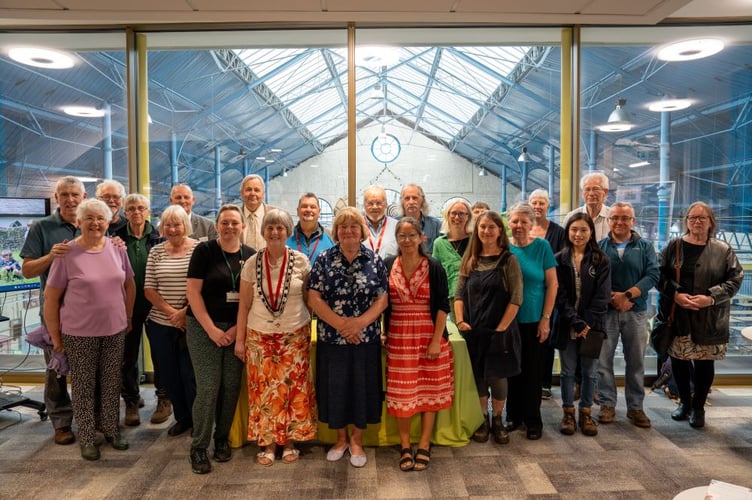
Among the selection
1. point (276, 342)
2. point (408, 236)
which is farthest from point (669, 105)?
point (276, 342)

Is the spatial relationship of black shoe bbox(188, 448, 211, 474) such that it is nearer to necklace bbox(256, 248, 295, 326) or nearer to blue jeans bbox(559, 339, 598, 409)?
necklace bbox(256, 248, 295, 326)

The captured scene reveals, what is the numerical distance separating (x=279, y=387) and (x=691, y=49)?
4.43m

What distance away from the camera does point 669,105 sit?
4305mm

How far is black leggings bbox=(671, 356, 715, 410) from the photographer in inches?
133

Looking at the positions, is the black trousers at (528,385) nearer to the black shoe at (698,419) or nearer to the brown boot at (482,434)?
the brown boot at (482,434)

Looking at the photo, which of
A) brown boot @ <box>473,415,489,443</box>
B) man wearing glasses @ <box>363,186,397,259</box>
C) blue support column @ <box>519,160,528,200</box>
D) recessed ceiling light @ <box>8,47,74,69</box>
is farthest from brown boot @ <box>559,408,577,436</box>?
recessed ceiling light @ <box>8,47,74,69</box>

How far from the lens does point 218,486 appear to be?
2627 millimetres

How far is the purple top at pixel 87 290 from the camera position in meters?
2.80

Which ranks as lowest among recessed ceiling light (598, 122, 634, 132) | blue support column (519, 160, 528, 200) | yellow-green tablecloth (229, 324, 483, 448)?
yellow-green tablecloth (229, 324, 483, 448)

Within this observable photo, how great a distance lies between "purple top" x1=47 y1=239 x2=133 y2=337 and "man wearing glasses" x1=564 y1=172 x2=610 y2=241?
10.2 feet

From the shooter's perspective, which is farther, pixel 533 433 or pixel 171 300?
pixel 533 433

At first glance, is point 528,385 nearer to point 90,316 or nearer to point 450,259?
point 450,259

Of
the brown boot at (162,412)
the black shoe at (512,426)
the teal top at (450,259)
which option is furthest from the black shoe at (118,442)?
the black shoe at (512,426)

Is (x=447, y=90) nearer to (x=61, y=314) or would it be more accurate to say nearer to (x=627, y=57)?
(x=627, y=57)
